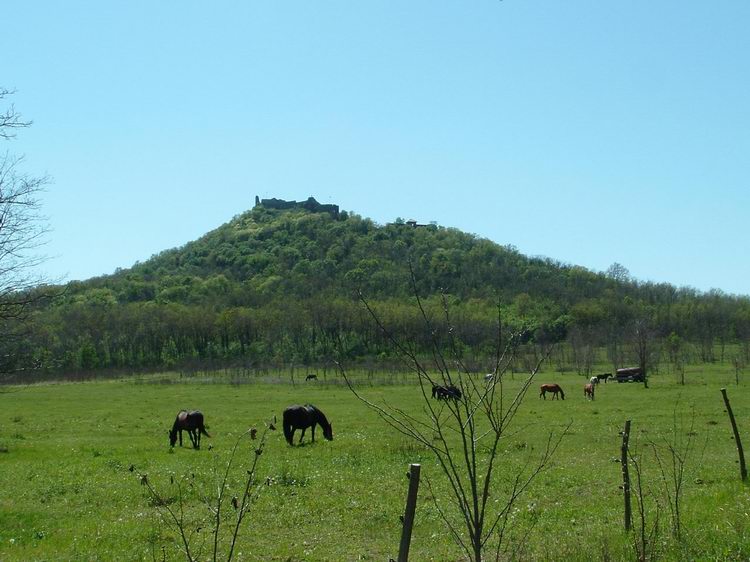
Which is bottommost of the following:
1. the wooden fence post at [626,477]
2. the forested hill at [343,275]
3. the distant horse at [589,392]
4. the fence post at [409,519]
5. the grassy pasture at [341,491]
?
the distant horse at [589,392]

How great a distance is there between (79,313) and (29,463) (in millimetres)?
120804

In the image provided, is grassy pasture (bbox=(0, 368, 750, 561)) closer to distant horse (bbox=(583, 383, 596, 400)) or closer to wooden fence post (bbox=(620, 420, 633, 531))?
wooden fence post (bbox=(620, 420, 633, 531))

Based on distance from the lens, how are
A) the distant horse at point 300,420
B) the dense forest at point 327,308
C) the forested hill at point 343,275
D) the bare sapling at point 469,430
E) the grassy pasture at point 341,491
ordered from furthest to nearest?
the forested hill at point 343,275, the dense forest at point 327,308, the distant horse at point 300,420, the grassy pasture at point 341,491, the bare sapling at point 469,430

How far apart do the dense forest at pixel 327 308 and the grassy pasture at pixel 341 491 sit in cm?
3996

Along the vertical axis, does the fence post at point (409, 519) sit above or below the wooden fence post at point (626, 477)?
above

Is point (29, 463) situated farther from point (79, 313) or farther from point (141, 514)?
point (79, 313)

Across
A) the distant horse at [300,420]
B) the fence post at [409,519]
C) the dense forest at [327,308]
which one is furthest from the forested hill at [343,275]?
the fence post at [409,519]

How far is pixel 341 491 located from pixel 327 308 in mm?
113756

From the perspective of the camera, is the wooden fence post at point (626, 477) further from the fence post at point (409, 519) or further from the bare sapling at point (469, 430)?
the fence post at point (409, 519)

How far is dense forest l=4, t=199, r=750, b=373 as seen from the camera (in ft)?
349

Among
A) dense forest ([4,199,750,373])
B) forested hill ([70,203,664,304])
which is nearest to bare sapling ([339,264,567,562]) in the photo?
dense forest ([4,199,750,373])

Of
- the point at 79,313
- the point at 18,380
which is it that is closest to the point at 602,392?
the point at 18,380

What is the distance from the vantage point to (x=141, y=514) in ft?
44.8

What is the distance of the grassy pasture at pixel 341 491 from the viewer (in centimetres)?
1059
